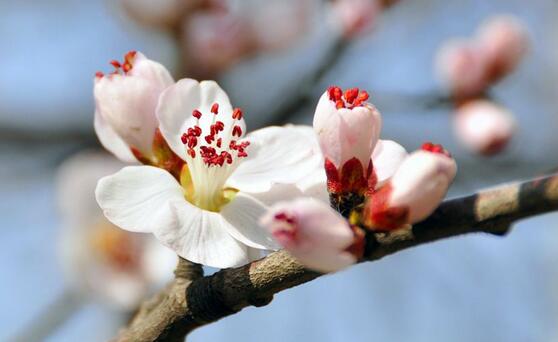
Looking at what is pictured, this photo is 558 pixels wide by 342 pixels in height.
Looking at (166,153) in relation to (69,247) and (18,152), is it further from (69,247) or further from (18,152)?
(18,152)

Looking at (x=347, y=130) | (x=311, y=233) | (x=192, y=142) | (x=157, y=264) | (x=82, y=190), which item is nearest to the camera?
(x=311, y=233)

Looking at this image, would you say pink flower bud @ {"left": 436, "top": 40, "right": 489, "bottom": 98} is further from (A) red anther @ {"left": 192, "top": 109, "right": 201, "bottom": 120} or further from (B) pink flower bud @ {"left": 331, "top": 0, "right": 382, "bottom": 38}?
(A) red anther @ {"left": 192, "top": 109, "right": 201, "bottom": 120}

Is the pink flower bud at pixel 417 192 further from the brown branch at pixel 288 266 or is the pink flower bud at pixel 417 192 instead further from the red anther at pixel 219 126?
the red anther at pixel 219 126

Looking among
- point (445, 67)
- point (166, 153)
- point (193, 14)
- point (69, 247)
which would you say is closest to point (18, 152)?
point (69, 247)

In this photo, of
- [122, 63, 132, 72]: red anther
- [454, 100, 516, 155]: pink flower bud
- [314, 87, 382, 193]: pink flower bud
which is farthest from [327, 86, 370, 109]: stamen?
[454, 100, 516, 155]: pink flower bud

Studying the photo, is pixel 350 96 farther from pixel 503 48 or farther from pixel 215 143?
pixel 503 48

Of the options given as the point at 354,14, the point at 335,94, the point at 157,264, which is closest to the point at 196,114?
the point at 335,94
